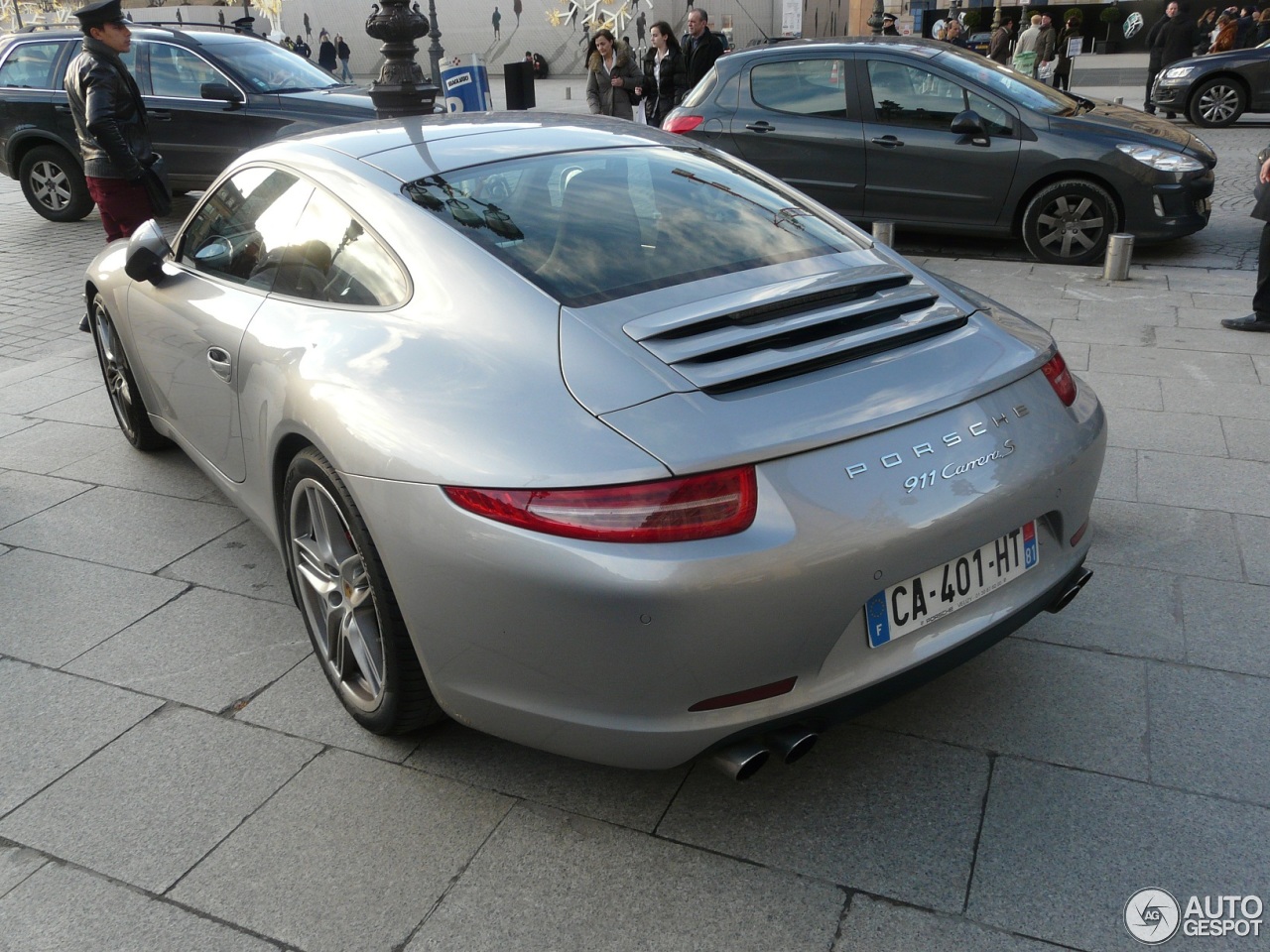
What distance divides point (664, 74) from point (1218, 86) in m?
8.46

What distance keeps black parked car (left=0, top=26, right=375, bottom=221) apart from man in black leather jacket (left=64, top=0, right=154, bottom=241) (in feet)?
11.7

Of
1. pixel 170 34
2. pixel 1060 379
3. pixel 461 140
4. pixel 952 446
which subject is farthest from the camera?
pixel 170 34

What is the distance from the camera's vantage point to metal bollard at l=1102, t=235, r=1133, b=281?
7.53m

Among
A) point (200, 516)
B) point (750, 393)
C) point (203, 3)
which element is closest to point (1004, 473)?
point (750, 393)

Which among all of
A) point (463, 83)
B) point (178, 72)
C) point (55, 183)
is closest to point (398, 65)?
point (463, 83)

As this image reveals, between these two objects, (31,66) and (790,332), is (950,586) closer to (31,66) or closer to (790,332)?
(790,332)

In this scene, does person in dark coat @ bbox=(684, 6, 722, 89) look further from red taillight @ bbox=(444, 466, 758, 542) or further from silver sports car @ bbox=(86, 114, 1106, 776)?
red taillight @ bbox=(444, 466, 758, 542)

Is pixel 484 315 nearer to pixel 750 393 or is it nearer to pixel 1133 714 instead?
pixel 750 393

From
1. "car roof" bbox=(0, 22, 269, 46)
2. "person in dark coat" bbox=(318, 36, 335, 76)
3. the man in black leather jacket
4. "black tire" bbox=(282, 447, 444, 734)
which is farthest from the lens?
"person in dark coat" bbox=(318, 36, 335, 76)

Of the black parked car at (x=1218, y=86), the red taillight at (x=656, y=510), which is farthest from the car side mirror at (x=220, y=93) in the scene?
the black parked car at (x=1218, y=86)

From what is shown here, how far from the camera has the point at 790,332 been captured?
2.50 m

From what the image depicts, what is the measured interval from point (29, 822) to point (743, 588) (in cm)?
193

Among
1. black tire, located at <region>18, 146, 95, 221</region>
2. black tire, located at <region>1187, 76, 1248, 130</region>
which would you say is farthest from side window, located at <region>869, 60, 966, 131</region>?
black tire, located at <region>1187, 76, 1248, 130</region>

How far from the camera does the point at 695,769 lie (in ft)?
9.16
